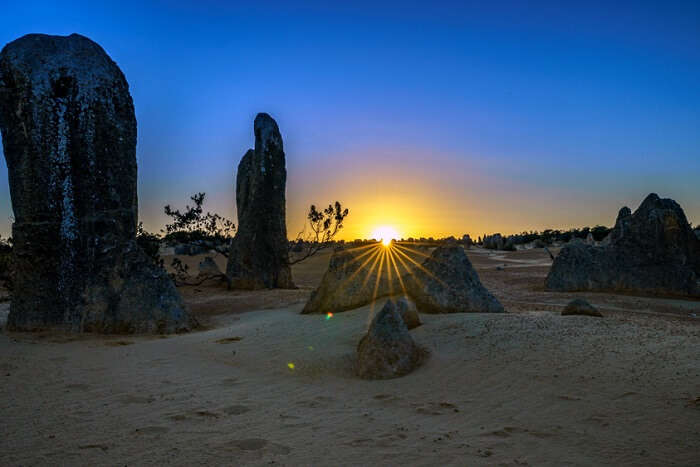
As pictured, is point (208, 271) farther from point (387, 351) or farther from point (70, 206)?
point (387, 351)

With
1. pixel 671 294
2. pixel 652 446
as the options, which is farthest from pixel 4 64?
pixel 671 294

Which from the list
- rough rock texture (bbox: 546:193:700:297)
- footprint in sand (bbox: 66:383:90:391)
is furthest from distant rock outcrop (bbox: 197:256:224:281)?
footprint in sand (bbox: 66:383:90:391)

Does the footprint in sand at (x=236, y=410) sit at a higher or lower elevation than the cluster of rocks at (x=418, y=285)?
lower

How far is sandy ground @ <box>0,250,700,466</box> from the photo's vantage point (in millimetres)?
2791

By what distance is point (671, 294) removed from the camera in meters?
11.2

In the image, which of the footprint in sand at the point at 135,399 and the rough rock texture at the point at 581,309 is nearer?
the footprint in sand at the point at 135,399

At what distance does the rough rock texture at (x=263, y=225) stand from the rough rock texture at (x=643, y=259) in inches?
339

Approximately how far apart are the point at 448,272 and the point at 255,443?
4.77m

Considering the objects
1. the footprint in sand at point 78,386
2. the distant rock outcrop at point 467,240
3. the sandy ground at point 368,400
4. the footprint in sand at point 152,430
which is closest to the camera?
the sandy ground at point 368,400

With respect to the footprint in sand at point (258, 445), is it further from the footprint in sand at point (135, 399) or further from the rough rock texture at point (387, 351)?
the rough rock texture at point (387, 351)

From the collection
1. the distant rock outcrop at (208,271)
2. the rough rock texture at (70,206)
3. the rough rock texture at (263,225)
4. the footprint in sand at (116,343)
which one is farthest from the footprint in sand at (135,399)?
the distant rock outcrop at (208,271)

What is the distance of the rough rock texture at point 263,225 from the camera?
1484 cm

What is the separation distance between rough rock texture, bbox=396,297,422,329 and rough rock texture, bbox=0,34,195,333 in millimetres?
3993

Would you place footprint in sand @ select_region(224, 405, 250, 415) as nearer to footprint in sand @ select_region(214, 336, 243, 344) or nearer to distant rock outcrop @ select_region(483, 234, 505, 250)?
footprint in sand @ select_region(214, 336, 243, 344)
